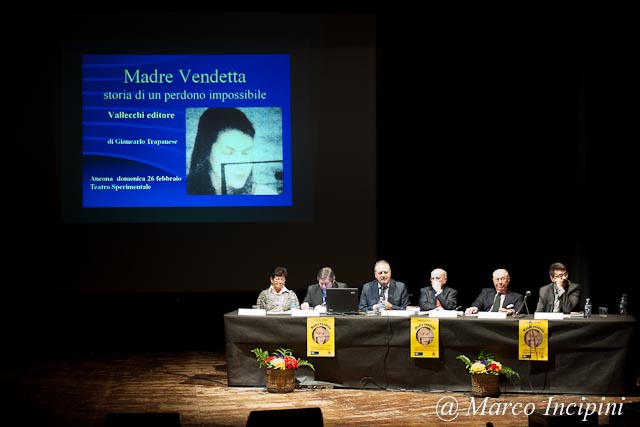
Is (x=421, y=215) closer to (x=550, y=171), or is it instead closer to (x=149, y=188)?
(x=550, y=171)

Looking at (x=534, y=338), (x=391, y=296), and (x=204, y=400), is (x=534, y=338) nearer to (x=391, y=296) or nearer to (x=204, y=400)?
(x=391, y=296)

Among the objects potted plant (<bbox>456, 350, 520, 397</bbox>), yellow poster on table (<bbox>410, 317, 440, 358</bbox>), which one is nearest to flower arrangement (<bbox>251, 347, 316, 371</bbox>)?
yellow poster on table (<bbox>410, 317, 440, 358</bbox>)

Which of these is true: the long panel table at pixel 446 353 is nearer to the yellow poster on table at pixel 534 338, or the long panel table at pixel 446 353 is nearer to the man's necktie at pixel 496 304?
the yellow poster on table at pixel 534 338

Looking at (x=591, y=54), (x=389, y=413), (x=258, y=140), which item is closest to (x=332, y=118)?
(x=258, y=140)

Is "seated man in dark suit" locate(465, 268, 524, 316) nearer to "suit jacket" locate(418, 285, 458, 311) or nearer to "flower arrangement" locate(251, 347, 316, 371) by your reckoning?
→ "suit jacket" locate(418, 285, 458, 311)

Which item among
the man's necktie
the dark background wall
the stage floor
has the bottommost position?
the stage floor

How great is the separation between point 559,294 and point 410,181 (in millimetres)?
2477

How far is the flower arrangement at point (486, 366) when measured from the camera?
6727mm

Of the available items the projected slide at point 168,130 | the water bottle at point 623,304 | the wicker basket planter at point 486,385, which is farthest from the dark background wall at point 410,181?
the wicker basket planter at point 486,385

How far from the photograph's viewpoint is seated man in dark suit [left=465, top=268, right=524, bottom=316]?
7207 mm

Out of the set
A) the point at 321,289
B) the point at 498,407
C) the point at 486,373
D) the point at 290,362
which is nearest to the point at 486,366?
the point at 486,373

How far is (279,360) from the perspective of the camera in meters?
6.88

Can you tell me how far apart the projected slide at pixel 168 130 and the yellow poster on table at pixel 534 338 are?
3.08 meters

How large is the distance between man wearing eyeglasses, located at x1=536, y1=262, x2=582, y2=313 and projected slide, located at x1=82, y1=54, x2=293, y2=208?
2.97 meters
